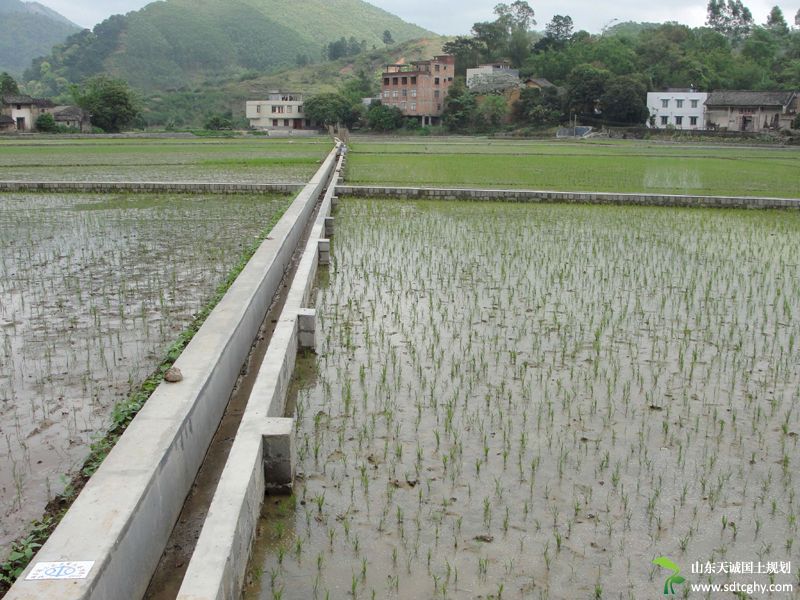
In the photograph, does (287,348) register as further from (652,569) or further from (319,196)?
(319,196)

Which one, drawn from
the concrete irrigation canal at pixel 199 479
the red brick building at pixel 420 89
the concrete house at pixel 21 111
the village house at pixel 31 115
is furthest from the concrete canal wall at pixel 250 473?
the red brick building at pixel 420 89

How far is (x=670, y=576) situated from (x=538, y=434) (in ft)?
5.07

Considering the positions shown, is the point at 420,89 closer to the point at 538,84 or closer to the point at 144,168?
the point at 538,84

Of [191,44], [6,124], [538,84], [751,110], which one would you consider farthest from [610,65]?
[191,44]

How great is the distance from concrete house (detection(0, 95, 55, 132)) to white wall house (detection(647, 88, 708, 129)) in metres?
54.7

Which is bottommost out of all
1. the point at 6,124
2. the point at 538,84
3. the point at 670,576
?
the point at 670,576

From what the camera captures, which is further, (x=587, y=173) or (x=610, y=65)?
(x=610, y=65)

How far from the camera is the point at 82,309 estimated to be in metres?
7.36

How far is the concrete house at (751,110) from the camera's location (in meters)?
58.4

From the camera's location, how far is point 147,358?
5.93 m

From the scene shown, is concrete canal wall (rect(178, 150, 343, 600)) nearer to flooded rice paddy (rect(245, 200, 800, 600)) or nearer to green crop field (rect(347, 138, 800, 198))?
flooded rice paddy (rect(245, 200, 800, 600))

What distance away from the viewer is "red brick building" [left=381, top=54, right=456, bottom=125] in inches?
2958

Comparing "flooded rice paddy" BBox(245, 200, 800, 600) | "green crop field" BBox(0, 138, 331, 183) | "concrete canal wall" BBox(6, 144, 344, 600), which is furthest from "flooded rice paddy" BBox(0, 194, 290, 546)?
"green crop field" BBox(0, 138, 331, 183)

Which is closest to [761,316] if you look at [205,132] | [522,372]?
[522,372]
